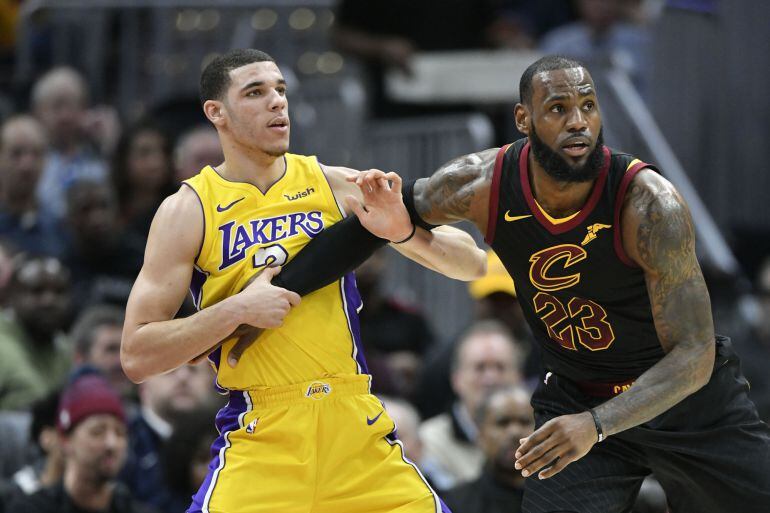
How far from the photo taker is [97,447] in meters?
8.59

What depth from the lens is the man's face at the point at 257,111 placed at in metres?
6.37

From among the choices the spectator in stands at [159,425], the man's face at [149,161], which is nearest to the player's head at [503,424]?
the spectator in stands at [159,425]

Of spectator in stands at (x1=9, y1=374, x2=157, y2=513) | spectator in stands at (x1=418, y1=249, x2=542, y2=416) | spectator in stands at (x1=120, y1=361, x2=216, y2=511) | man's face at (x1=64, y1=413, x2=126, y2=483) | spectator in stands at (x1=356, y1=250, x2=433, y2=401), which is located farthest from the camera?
spectator in stands at (x1=356, y1=250, x2=433, y2=401)

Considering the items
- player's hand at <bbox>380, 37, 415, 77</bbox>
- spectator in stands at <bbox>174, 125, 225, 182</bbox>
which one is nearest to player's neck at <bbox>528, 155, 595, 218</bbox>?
spectator in stands at <bbox>174, 125, 225, 182</bbox>

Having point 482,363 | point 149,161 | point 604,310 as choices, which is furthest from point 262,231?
point 149,161

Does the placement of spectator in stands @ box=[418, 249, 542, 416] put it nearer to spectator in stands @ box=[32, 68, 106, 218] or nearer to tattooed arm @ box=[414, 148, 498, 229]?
spectator in stands @ box=[32, 68, 106, 218]

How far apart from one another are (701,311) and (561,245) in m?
0.64

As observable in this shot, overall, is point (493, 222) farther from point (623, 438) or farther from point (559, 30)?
point (559, 30)

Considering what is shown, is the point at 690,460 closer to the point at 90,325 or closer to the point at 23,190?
the point at 90,325

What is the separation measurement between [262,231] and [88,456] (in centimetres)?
279

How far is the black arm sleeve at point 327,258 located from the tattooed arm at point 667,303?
1183 millimetres

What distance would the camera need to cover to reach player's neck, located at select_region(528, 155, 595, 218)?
241 inches

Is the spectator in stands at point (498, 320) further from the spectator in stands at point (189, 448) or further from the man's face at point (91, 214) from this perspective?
the man's face at point (91, 214)

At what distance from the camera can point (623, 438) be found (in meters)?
6.36
